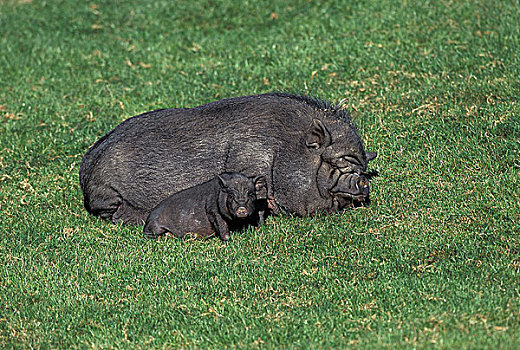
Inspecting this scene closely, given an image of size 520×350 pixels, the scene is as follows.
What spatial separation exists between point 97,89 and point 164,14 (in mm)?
3326

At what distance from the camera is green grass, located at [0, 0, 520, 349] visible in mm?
6789

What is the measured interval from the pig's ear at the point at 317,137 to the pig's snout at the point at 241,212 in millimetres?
1248

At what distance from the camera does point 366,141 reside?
10.4 m

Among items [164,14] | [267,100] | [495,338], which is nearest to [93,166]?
[267,100]

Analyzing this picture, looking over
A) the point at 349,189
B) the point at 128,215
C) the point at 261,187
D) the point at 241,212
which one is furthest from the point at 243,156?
the point at 128,215

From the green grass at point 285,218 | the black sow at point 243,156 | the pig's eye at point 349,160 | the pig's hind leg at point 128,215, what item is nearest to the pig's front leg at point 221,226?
the green grass at point 285,218

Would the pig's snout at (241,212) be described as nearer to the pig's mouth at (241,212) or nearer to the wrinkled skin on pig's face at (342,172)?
the pig's mouth at (241,212)

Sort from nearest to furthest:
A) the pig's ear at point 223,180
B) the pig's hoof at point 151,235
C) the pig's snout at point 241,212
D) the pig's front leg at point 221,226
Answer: the pig's snout at point 241,212
the pig's ear at point 223,180
the pig's front leg at point 221,226
the pig's hoof at point 151,235

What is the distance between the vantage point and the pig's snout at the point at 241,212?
7755mm

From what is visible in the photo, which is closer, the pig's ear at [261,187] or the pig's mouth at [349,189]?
the pig's ear at [261,187]

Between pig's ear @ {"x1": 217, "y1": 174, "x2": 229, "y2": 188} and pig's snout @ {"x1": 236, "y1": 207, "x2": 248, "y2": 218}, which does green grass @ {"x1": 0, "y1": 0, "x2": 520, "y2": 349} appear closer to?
pig's snout @ {"x1": 236, "y1": 207, "x2": 248, "y2": 218}

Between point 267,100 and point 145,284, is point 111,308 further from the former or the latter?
point 267,100

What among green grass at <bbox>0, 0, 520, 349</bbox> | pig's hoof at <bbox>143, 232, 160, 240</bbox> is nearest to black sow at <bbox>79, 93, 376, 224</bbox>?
green grass at <bbox>0, 0, 520, 349</bbox>

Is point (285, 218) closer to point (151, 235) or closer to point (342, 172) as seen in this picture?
point (342, 172)
